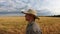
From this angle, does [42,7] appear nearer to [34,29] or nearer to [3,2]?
[3,2]

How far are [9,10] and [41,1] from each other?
0.98m

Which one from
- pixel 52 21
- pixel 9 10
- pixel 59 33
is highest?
pixel 9 10

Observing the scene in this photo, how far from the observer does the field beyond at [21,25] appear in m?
5.05

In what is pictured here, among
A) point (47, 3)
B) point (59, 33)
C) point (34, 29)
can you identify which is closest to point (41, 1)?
point (47, 3)

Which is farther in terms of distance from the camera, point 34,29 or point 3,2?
point 3,2

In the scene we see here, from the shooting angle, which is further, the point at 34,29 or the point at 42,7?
the point at 42,7

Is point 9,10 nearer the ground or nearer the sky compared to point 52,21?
nearer the sky

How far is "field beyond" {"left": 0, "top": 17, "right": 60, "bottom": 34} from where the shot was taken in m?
5.05

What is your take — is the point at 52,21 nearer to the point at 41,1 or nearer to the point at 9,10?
the point at 41,1

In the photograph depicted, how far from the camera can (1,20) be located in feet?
16.7

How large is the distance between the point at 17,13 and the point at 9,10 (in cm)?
24

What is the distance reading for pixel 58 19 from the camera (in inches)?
204

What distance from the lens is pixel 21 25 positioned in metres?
5.10

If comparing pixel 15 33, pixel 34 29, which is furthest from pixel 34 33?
pixel 15 33
